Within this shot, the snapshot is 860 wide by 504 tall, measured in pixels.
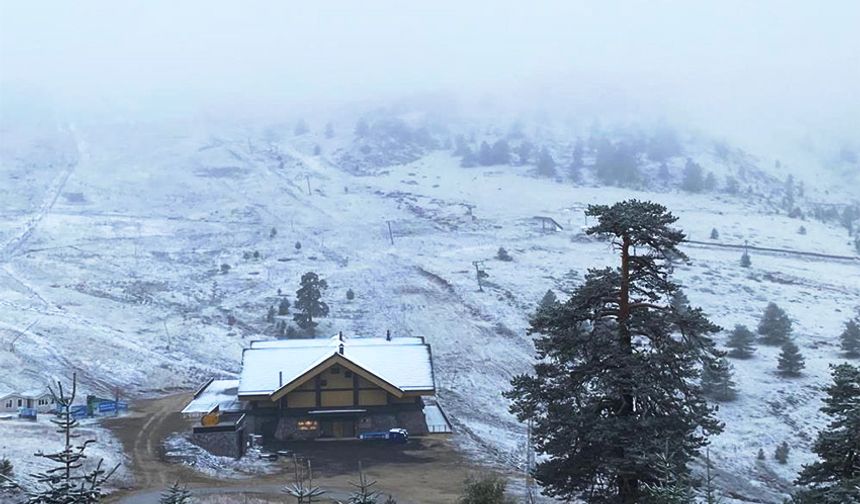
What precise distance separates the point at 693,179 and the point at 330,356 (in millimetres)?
117961

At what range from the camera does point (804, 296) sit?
81.8 meters

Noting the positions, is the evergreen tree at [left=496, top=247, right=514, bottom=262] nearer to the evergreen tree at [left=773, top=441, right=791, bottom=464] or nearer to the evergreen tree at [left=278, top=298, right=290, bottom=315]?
the evergreen tree at [left=278, top=298, right=290, bottom=315]

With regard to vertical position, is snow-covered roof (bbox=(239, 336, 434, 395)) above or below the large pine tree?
below

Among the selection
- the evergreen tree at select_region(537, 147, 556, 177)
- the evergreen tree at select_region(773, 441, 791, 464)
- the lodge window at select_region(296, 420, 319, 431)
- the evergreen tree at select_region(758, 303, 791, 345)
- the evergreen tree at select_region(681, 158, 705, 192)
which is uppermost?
the evergreen tree at select_region(537, 147, 556, 177)

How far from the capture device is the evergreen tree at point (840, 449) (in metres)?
14.0

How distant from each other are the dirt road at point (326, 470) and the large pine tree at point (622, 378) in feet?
44.3

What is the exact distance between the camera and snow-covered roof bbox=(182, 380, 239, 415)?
4028 cm

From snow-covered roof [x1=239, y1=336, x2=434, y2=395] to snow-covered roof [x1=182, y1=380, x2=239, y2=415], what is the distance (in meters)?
1.93

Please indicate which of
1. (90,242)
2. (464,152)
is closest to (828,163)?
(464,152)

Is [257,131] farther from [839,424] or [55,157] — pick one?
[839,424]

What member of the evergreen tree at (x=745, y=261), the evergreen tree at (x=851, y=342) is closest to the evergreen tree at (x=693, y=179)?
the evergreen tree at (x=745, y=261)

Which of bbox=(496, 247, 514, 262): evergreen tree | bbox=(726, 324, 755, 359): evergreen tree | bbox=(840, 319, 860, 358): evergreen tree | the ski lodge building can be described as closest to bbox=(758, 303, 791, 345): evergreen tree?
bbox=(726, 324, 755, 359): evergreen tree

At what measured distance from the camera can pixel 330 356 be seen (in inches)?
1558

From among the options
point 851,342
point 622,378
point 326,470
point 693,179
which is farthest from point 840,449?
point 693,179
